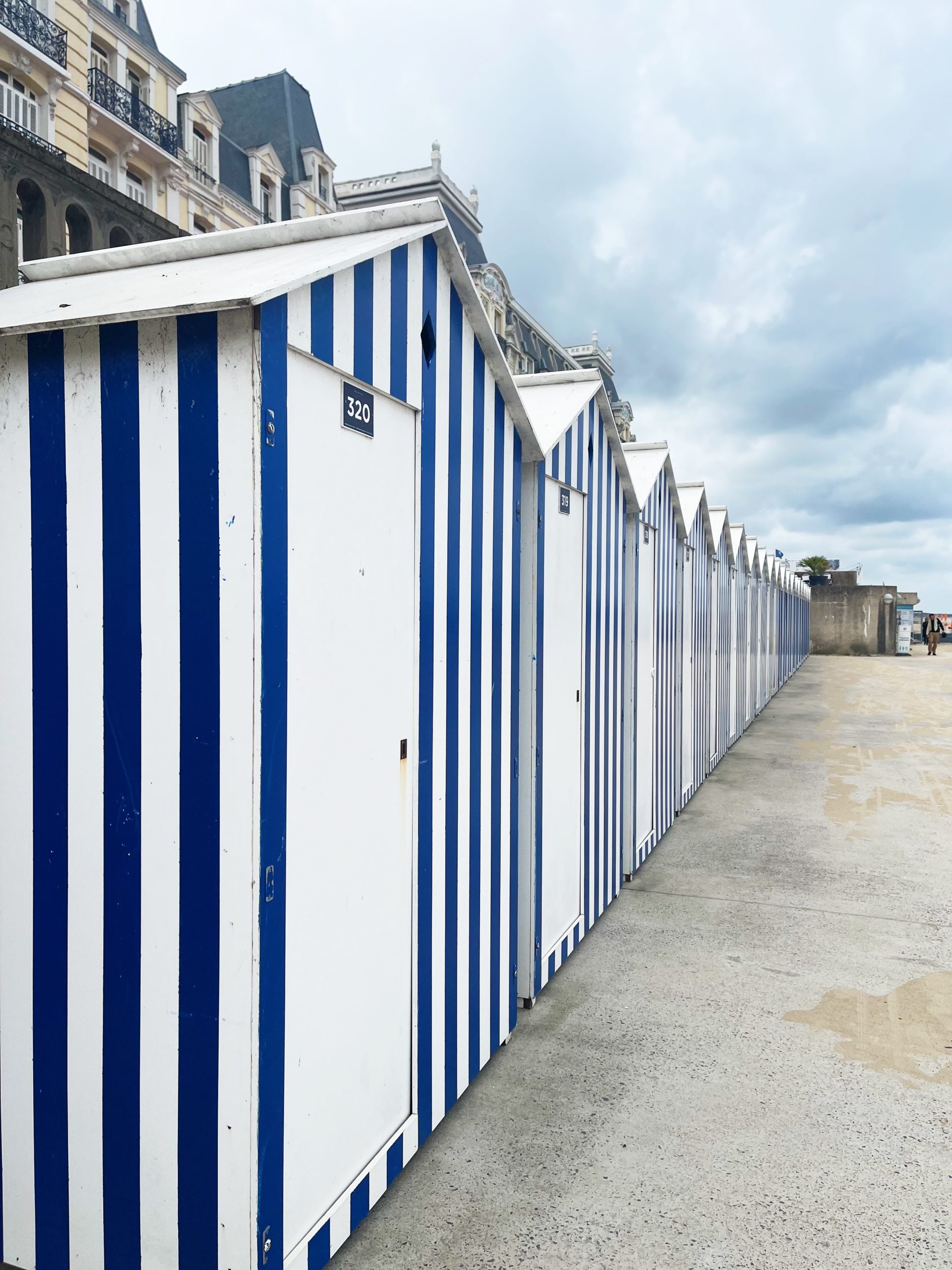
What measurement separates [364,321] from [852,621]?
1532 inches

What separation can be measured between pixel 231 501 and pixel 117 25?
22672 millimetres

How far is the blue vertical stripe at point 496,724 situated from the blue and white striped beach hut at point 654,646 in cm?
234

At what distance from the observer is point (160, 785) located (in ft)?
7.06

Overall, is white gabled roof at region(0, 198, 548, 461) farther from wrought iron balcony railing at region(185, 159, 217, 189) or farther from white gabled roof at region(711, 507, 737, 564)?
wrought iron balcony railing at region(185, 159, 217, 189)

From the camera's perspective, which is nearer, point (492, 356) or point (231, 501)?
point (231, 501)

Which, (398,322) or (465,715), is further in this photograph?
(465,715)

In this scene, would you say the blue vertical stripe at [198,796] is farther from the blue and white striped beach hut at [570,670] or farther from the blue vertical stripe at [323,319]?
the blue and white striped beach hut at [570,670]

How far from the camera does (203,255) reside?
2760 millimetres

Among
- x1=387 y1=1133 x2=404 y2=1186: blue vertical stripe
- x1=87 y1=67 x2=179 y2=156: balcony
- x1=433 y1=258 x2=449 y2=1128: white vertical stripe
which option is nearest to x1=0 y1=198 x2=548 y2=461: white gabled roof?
x1=433 y1=258 x2=449 y2=1128: white vertical stripe

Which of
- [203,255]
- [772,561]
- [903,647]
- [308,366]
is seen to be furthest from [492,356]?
[903,647]

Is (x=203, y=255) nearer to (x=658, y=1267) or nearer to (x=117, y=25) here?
(x=658, y=1267)

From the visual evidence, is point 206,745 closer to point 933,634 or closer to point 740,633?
point 740,633

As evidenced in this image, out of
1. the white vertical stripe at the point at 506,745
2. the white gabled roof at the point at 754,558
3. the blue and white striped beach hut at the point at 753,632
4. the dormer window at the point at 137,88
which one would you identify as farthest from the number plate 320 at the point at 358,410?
the dormer window at the point at 137,88

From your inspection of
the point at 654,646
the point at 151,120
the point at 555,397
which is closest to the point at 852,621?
the point at 151,120
